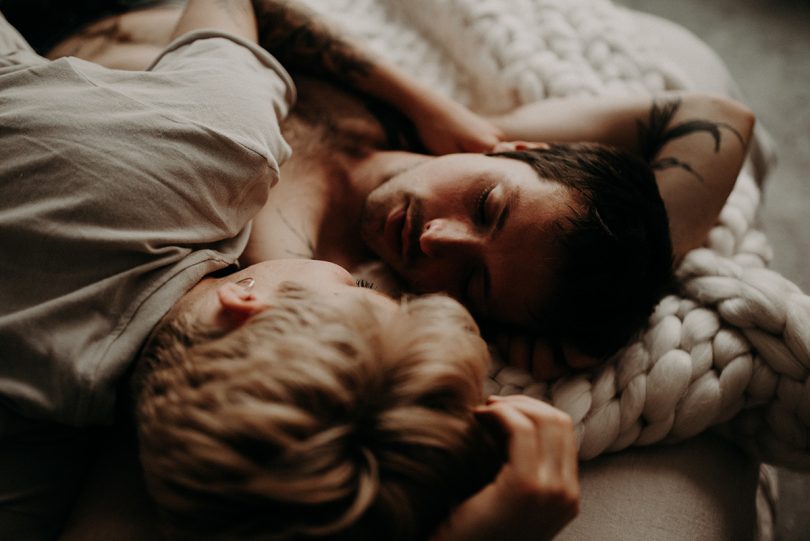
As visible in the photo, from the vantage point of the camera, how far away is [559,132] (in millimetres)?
1058

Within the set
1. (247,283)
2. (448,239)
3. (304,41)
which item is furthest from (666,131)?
(247,283)

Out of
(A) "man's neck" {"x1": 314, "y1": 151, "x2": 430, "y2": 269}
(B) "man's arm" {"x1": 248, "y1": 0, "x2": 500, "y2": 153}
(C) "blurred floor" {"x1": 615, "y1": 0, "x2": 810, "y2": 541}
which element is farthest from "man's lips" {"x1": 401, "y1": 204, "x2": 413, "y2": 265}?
(C) "blurred floor" {"x1": 615, "y1": 0, "x2": 810, "y2": 541}

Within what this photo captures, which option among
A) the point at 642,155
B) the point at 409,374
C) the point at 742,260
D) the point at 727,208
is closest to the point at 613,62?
the point at 642,155

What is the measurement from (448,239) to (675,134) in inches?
20.6

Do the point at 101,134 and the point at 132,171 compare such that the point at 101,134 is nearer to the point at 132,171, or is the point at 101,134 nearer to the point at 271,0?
the point at 132,171

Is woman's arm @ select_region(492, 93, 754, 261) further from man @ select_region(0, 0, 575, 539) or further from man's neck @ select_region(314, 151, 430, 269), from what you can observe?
man @ select_region(0, 0, 575, 539)

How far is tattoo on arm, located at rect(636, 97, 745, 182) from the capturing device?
3.28 ft

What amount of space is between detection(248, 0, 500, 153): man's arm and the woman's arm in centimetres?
10

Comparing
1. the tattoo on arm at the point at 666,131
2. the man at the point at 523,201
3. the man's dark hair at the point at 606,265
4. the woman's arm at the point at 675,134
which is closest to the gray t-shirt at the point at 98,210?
the man at the point at 523,201

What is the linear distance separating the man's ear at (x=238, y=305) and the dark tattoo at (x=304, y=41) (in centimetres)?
66

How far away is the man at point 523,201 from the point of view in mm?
782

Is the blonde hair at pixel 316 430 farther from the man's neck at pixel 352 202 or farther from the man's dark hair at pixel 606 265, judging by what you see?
the man's neck at pixel 352 202

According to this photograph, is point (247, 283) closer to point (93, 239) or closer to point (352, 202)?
point (93, 239)

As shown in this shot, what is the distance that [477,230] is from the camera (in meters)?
0.85
